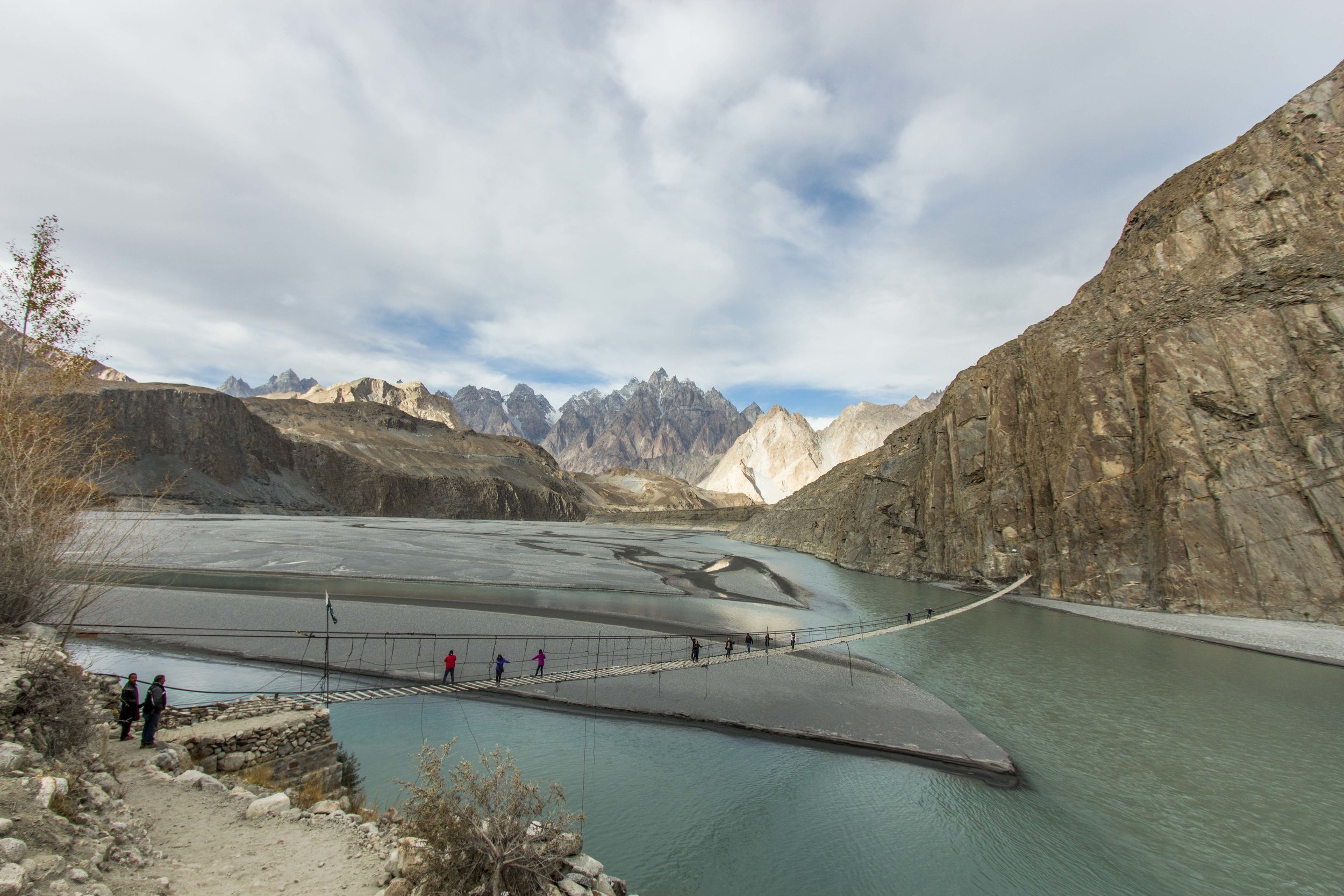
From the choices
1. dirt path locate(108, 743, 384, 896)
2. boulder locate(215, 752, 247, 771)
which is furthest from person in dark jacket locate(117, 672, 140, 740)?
boulder locate(215, 752, 247, 771)

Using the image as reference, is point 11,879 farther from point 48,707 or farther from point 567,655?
point 567,655

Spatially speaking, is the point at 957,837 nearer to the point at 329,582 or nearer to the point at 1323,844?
the point at 1323,844

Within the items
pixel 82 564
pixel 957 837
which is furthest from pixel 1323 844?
pixel 82 564

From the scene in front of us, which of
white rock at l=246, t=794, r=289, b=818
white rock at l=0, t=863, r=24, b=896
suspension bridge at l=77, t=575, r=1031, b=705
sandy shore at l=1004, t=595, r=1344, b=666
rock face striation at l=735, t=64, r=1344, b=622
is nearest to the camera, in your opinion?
white rock at l=0, t=863, r=24, b=896

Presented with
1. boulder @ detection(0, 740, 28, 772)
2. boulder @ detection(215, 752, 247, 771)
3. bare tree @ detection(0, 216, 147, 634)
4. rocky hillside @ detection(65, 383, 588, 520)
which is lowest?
boulder @ detection(215, 752, 247, 771)

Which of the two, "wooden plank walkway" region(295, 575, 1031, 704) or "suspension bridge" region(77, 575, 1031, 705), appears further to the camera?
"suspension bridge" region(77, 575, 1031, 705)

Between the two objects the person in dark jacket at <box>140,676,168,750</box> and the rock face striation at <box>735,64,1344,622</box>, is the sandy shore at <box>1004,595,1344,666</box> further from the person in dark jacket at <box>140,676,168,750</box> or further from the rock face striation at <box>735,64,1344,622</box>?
the person in dark jacket at <box>140,676,168,750</box>
